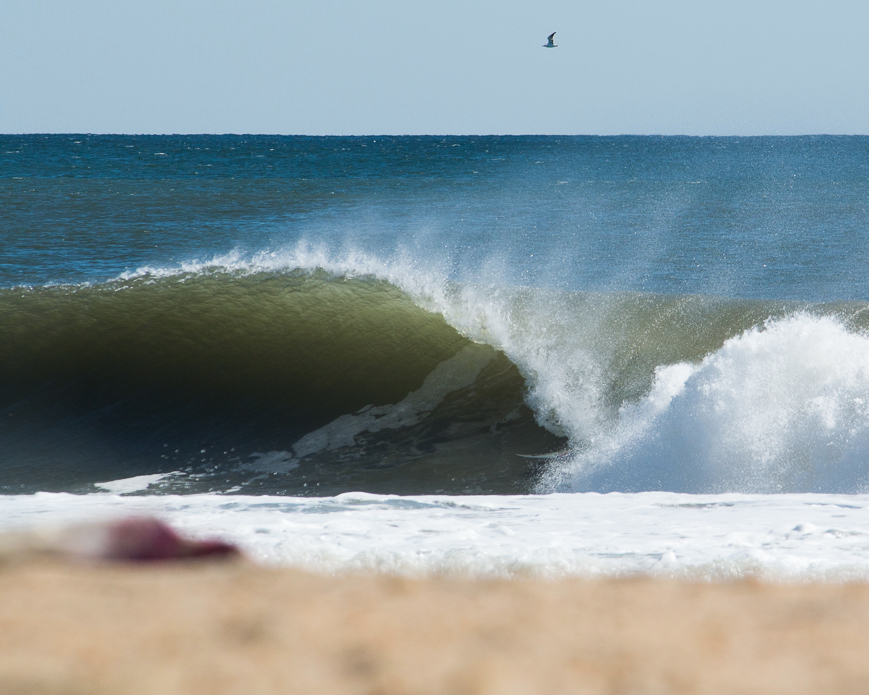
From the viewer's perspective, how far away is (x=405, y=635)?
1.92 metres

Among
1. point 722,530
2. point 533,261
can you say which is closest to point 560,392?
point 722,530

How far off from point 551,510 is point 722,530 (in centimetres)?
83

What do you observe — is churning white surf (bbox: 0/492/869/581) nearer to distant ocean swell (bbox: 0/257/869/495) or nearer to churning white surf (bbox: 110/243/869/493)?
churning white surf (bbox: 110/243/869/493)

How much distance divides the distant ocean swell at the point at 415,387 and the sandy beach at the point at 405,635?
315 centimetres

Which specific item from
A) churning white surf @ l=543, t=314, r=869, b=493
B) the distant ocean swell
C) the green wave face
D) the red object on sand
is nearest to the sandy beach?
the red object on sand

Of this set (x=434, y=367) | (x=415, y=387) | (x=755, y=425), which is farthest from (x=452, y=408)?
(x=755, y=425)

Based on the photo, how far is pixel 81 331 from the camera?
874cm

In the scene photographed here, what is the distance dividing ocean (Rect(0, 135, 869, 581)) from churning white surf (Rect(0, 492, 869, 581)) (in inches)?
0.7

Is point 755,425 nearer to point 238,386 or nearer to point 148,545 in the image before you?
point 148,545

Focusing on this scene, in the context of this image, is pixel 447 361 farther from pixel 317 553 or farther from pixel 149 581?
pixel 149 581

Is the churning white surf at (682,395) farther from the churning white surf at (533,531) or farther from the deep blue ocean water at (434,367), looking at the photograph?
the churning white surf at (533,531)

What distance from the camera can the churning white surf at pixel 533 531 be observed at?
2705mm

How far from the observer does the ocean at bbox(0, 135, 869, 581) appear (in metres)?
3.25

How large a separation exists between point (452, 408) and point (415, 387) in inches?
23.6
